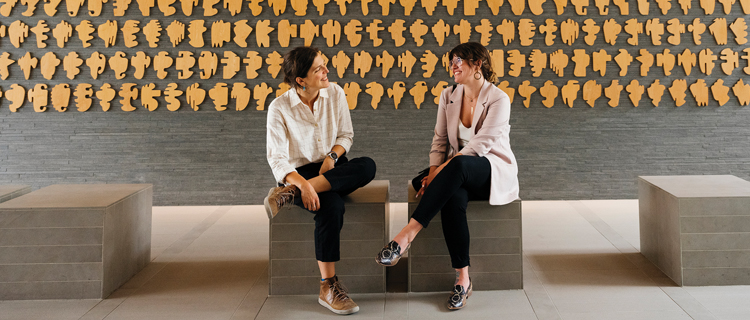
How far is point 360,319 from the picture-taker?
1871mm

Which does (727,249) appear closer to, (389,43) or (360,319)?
(360,319)

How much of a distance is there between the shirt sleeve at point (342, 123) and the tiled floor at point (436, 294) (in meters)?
0.65

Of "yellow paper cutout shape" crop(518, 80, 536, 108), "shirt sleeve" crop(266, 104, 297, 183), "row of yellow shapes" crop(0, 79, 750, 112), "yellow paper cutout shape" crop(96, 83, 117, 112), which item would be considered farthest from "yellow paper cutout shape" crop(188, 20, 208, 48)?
"yellow paper cutout shape" crop(518, 80, 536, 108)

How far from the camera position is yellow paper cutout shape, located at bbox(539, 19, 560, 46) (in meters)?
3.72

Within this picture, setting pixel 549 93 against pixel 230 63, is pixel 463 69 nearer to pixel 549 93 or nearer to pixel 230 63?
pixel 549 93

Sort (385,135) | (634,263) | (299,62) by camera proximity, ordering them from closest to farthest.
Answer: (299,62), (634,263), (385,135)

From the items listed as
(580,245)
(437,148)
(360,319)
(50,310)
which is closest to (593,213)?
(580,245)

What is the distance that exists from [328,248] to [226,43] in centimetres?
230

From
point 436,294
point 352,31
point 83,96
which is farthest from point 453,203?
point 83,96

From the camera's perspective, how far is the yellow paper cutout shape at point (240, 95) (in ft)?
12.3

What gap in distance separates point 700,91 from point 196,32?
356 cm

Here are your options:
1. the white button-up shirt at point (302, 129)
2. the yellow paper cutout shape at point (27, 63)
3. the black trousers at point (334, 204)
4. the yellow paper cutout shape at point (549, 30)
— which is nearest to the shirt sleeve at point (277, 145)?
the white button-up shirt at point (302, 129)

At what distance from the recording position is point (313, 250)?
2.10 meters

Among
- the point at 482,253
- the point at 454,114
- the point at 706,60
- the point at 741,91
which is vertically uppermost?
the point at 706,60
